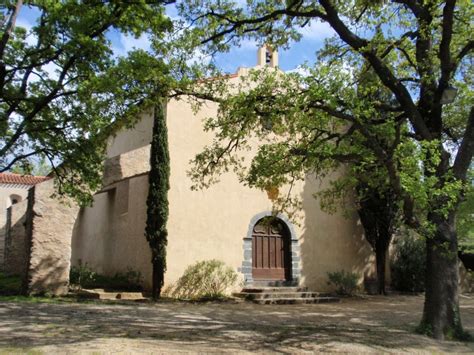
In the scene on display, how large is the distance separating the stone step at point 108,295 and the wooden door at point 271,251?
4397mm

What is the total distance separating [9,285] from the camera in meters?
14.6

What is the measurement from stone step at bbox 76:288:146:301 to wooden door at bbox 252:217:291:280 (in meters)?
4.40

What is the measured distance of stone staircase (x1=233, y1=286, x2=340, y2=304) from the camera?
48.1 ft

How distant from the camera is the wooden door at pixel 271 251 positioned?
16.5 metres

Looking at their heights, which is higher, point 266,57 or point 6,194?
point 266,57

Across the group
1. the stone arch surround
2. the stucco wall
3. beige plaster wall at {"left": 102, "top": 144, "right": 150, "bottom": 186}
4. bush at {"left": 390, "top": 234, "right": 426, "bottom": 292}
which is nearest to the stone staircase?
the stone arch surround

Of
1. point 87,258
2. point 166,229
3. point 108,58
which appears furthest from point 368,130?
point 87,258

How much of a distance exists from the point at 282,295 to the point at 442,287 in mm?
7331

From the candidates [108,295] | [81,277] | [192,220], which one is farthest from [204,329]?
[81,277]

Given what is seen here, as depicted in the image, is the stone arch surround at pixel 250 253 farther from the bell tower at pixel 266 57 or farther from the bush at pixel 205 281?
the bell tower at pixel 266 57

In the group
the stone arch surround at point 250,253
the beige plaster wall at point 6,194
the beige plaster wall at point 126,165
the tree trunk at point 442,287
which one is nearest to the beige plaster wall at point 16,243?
the beige plaster wall at point 126,165

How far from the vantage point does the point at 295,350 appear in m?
7.01

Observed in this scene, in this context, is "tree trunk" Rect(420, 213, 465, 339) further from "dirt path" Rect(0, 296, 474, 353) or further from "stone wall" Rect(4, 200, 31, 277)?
"stone wall" Rect(4, 200, 31, 277)

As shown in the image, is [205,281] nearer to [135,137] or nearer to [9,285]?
[9,285]
